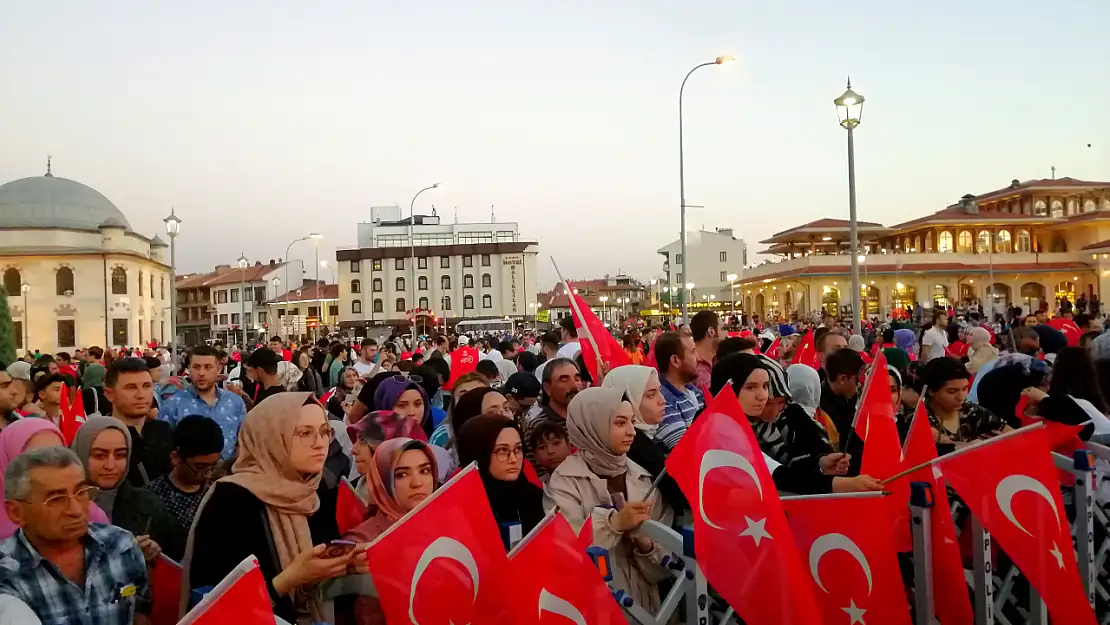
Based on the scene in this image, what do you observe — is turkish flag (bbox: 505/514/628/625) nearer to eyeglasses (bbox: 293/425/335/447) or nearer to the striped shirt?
eyeglasses (bbox: 293/425/335/447)

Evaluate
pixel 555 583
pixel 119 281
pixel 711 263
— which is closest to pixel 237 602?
pixel 555 583

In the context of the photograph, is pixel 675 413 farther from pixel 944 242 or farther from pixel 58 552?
pixel 944 242

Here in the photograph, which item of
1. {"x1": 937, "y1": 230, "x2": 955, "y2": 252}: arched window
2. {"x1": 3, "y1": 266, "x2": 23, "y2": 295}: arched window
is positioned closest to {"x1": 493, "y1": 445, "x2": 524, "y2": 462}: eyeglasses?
{"x1": 937, "y1": 230, "x2": 955, "y2": 252}: arched window

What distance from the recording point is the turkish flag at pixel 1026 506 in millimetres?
4168

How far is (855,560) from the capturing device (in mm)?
3973

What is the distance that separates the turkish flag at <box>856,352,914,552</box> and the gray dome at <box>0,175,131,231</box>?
235 ft

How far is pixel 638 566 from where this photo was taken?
13.5ft

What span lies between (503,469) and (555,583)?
0.85 meters

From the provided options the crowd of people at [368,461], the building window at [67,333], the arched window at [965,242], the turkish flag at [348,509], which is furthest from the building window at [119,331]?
the turkish flag at [348,509]

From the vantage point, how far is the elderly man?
117 inches

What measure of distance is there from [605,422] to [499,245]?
87541 mm

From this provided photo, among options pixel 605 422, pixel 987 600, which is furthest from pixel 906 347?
pixel 605 422

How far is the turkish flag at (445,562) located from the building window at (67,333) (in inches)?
2756

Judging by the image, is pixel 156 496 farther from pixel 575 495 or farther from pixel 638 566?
pixel 638 566
